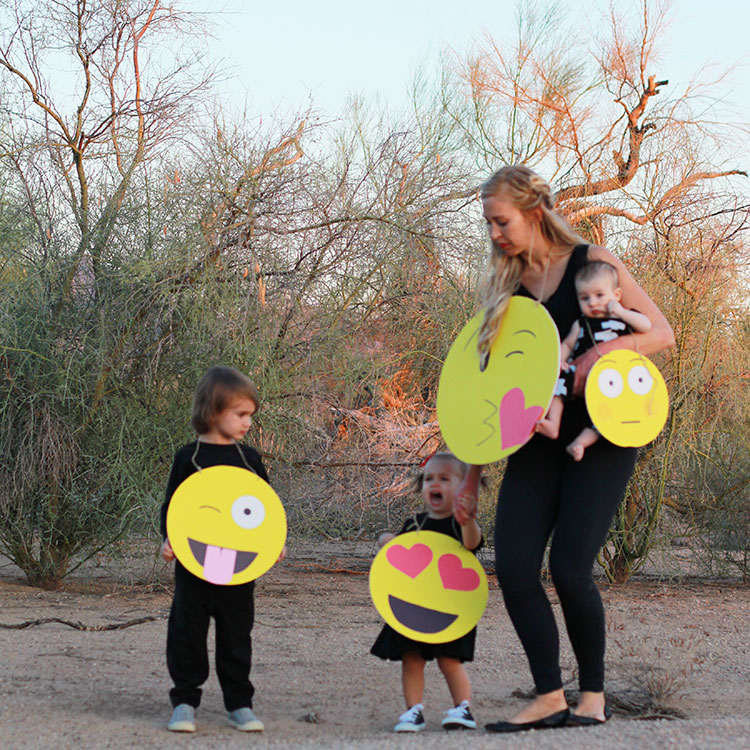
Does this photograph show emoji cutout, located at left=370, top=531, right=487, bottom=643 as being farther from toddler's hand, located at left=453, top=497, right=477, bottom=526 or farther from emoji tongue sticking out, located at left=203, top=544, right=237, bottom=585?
emoji tongue sticking out, located at left=203, top=544, right=237, bottom=585

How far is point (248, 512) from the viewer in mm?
3754

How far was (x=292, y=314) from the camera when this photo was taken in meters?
6.61

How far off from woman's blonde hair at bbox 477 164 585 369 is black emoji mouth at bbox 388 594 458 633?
967mm

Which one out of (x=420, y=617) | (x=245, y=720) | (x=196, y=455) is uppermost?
(x=196, y=455)

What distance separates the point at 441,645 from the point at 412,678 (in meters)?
0.16

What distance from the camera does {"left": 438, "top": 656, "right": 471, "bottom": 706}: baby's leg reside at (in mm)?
3574

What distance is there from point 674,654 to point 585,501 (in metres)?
2.21

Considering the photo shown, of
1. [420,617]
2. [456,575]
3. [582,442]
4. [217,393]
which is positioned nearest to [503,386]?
[582,442]

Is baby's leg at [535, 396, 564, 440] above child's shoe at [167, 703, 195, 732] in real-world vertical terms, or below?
above

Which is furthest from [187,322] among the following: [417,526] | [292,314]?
[417,526]

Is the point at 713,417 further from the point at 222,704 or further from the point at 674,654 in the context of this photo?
the point at 222,704

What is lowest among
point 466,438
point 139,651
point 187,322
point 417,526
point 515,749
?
point 139,651

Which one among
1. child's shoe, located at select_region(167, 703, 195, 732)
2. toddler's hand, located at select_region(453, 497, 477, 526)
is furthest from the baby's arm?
child's shoe, located at select_region(167, 703, 195, 732)

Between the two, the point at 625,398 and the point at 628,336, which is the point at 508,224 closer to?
the point at 628,336
